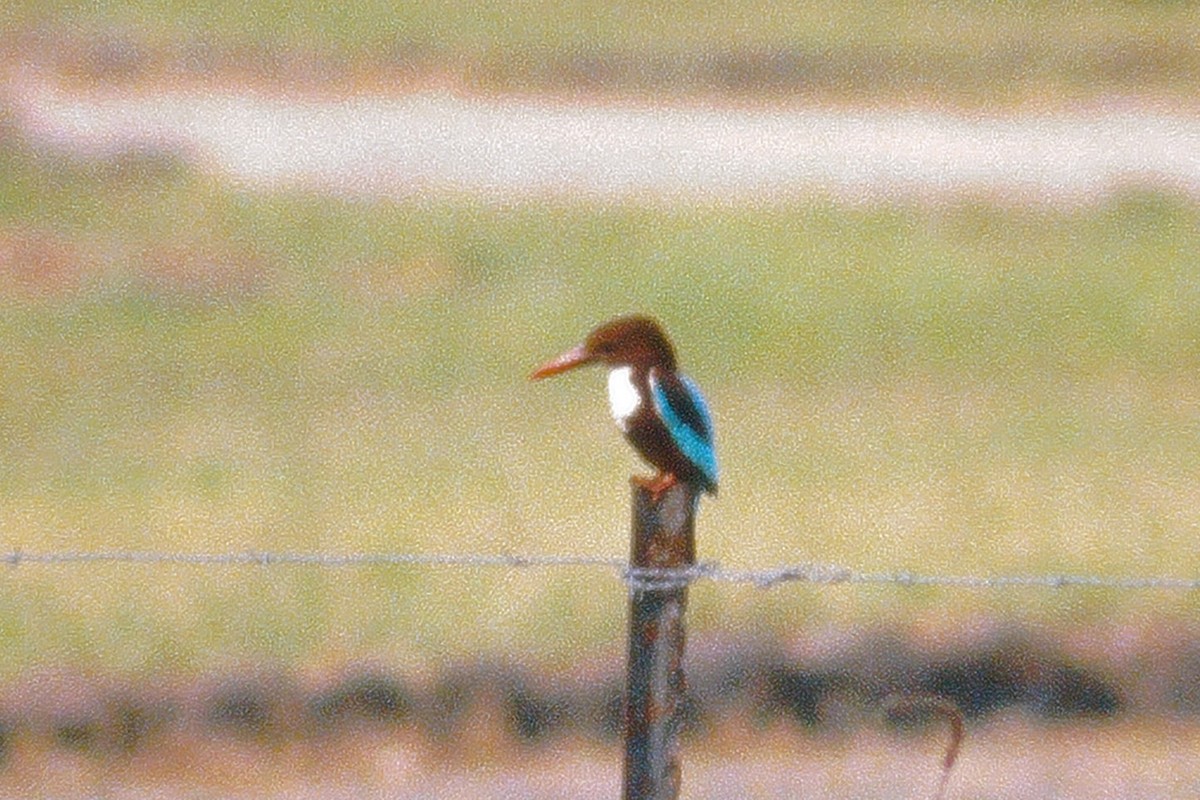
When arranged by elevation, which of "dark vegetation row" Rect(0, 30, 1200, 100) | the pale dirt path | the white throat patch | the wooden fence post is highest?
"dark vegetation row" Rect(0, 30, 1200, 100)

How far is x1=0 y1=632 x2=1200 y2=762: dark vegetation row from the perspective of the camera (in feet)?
20.4

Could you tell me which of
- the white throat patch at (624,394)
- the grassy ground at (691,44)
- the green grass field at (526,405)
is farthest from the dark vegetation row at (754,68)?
the white throat patch at (624,394)

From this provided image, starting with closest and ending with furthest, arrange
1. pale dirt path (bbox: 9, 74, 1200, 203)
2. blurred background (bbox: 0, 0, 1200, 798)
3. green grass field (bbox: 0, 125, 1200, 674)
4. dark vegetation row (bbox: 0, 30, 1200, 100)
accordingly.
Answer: blurred background (bbox: 0, 0, 1200, 798)
green grass field (bbox: 0, 125, 1200, 674)
pale dirt path (bbox: 9, 74, 1200, 203)
dark vegetation row (bbox: 0, 30, 1200, 100)

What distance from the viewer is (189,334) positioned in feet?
27.2

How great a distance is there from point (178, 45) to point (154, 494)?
2.42 meters

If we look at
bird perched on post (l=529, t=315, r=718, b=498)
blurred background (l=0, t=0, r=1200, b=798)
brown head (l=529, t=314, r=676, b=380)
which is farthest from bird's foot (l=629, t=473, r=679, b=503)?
blurred background (l=0, t=0, r=1200, b=798)

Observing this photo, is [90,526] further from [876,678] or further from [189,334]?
[876,678]

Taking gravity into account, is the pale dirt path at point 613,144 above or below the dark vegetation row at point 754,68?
below

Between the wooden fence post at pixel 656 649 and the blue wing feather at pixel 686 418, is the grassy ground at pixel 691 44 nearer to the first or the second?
the blue wing feather at pixel 686 418

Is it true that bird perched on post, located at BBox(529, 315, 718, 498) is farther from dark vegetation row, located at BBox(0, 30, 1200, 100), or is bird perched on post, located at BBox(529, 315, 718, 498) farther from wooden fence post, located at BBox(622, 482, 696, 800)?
dark vegetation row, located at BBox(0, 30, 1200, 100)

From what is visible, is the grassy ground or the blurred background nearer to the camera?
the blurred background

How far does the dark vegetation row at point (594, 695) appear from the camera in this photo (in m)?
6.23

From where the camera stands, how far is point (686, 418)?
361cm

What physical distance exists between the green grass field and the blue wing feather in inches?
114
